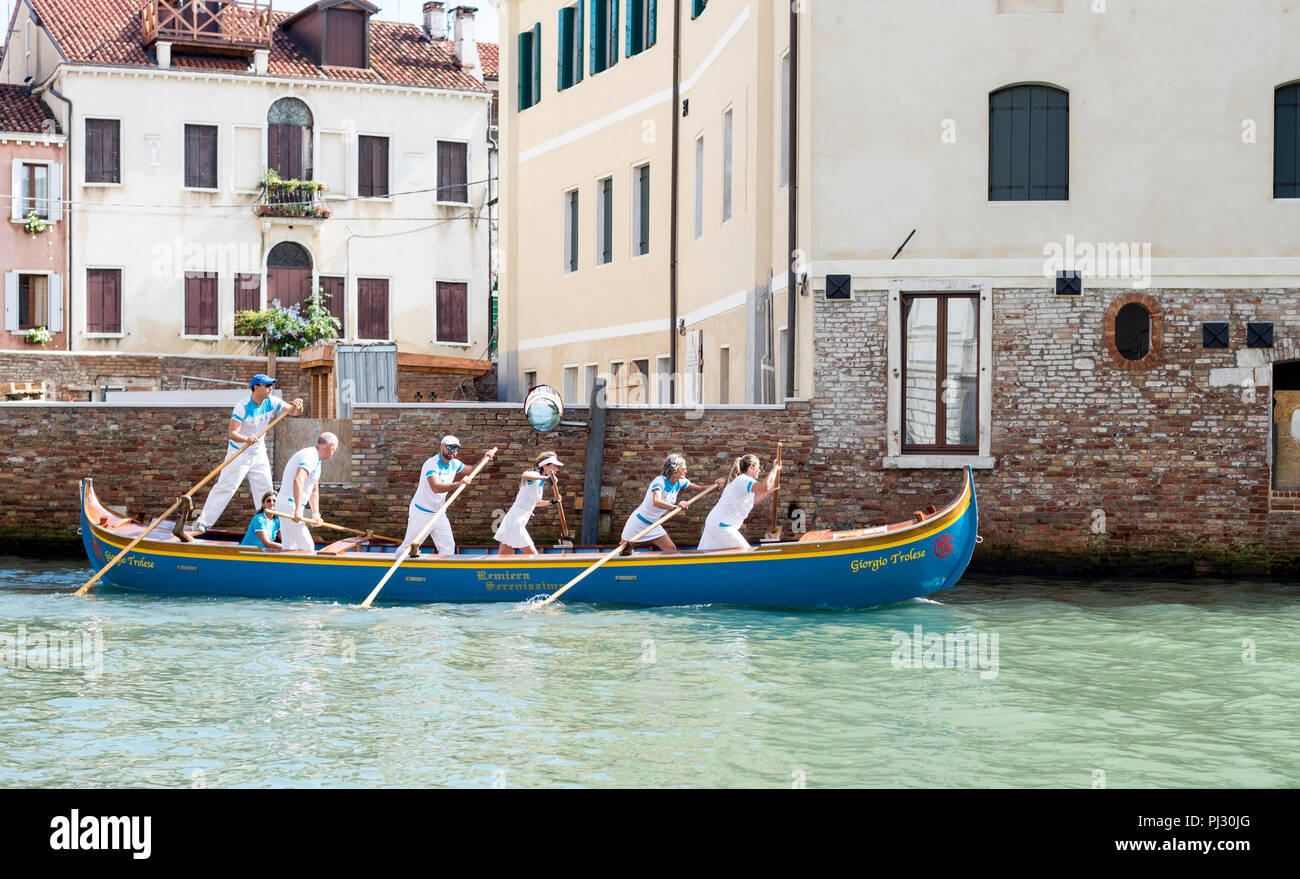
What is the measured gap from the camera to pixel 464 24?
36219 mm

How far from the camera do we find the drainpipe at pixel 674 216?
68.5ft

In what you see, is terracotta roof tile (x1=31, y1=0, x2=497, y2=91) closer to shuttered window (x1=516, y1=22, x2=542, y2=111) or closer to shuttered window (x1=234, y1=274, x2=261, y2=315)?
shuttered window (x1=234, y1=274, x2=261, y2=315)

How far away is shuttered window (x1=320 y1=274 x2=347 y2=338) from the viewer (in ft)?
114

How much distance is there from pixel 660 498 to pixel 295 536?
329cm

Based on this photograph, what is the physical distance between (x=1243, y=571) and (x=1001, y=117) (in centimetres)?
497

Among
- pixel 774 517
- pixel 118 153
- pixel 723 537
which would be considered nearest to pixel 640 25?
pixel 774 517

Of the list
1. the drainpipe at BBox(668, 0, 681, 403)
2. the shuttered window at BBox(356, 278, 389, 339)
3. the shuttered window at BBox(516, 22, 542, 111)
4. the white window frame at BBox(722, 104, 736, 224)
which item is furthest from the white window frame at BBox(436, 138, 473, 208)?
the white window frame at BBox(722, 104, 736, 224)

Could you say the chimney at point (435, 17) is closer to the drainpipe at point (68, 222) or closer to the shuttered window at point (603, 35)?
the drainpipe at point (68, 222)

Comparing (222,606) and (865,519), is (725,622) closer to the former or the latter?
(865,519)

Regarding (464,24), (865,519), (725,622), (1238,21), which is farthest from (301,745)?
(464,24)

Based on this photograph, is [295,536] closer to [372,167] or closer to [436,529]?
[436,529]

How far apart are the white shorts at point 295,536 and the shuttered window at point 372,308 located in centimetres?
2045

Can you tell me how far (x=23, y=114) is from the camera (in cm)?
3284

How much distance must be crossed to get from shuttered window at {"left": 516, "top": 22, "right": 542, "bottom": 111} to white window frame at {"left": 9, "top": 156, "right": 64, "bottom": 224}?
1146cm
